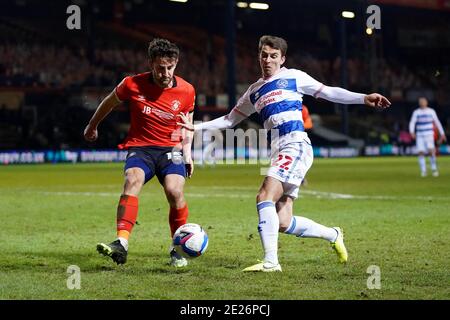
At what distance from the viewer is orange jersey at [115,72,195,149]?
9.20 meters

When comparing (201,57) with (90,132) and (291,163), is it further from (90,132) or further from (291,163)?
(291,163)

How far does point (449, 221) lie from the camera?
516 inches

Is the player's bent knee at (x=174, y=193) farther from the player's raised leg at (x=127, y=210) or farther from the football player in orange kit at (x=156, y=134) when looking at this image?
the player's raised leg at (x=127, y=210)

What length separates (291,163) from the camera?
8719 mm

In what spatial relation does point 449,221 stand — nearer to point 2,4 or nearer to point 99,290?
point 99,290

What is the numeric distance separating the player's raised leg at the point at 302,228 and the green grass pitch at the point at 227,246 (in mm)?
193

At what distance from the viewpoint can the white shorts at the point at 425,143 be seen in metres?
26.2

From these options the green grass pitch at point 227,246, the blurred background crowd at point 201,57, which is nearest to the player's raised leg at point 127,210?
the green grass pitch at point 227,246

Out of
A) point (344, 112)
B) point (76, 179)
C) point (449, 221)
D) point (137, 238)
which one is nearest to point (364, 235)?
point (449, 221)

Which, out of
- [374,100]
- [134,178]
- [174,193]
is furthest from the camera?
[174,193]

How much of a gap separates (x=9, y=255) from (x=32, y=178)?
1591 cm

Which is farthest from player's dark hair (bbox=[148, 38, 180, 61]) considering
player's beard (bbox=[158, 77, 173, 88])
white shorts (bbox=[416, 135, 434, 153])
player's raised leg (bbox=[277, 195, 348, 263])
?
white shorts (bbox=[416, 135, 434, 153])

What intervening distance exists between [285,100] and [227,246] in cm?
245

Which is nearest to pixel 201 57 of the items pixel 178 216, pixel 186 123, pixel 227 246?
pixel 227 246
